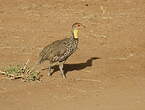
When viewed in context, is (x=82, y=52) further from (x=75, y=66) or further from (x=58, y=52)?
(x=58, y=52)

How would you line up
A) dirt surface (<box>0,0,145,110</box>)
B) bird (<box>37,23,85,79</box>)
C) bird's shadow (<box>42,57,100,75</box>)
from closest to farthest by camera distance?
dirt surface (<box>0,0,145,110</box>) < bird (<box>37,23,85,79</box>) < bird's shadow (<box>42,57,100,75</box>)

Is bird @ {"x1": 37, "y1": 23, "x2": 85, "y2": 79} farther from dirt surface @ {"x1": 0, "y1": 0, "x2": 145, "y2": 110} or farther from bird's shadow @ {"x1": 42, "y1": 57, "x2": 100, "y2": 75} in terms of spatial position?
bird's shadow @ {"x1": 42, "y1": 57, "x2": 100, "y2": 75}

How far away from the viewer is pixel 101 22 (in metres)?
19.3

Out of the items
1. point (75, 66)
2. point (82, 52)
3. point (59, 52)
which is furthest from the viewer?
point (82, 52)

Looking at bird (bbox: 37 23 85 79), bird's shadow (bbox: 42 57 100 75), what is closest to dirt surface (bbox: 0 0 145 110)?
bird's shadow (bbox: 42 57 100 75)

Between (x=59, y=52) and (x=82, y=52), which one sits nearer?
(x=59, y=52)

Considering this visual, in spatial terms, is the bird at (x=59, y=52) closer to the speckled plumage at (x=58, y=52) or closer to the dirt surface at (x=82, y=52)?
the speckled plumage at (x=58, y=52)

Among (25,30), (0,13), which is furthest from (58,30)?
(0,13)

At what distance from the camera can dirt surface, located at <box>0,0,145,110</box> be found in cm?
1175

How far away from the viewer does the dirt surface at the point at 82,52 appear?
38.5 feet

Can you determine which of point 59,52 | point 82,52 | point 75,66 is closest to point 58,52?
point 59,52

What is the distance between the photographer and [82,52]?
15852mm

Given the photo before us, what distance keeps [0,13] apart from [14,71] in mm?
7237

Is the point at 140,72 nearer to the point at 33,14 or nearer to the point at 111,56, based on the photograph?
the point at 111,56
